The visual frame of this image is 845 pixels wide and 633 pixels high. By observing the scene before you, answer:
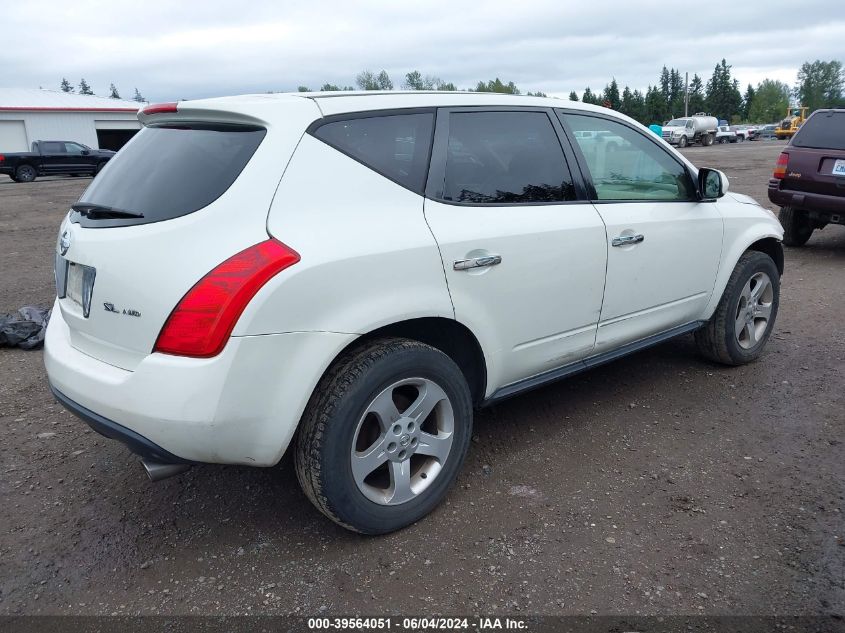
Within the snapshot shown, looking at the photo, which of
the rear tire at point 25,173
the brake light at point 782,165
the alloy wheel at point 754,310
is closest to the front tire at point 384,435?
the alloy wheel at point 754,310

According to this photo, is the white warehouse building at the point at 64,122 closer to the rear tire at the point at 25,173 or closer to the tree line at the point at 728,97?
the rear tire at the point at 25,173

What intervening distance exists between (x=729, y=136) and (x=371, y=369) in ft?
182

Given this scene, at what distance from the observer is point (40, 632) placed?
2.43 metres

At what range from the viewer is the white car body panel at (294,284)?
7.91ft

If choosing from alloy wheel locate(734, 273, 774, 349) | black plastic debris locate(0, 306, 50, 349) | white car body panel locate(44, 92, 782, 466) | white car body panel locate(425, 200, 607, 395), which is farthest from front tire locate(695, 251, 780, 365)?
black plastic debris locate(0, 306, 50, 349)

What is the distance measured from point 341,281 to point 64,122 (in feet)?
148

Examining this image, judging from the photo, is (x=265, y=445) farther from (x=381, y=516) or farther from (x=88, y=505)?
(x=88, y=505)

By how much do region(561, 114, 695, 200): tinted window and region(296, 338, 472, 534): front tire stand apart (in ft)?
4.77

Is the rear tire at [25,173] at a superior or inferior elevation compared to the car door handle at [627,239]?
inferior

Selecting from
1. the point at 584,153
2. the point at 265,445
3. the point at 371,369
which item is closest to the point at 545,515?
the point at 371,369

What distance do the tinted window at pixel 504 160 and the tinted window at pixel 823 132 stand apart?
5.98m

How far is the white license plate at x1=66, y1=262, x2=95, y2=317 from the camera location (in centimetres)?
270

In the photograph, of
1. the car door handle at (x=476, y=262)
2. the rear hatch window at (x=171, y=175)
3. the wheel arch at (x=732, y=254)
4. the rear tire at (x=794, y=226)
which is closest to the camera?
the rear hatch window at (x=171, y=175)

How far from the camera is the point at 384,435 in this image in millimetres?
2803
